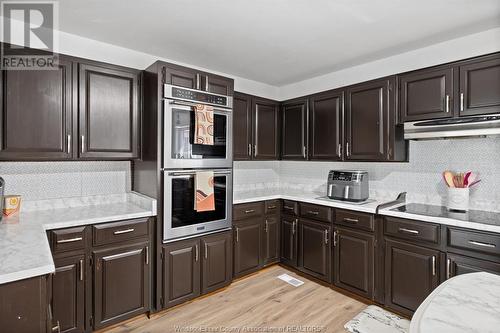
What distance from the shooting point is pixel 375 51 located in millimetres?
2834

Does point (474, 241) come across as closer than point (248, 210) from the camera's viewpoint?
Yes

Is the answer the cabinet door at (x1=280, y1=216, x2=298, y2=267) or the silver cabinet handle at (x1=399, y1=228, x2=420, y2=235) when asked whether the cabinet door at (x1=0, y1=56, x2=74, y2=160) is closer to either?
the cabinet door at (x1=280, y1=216, x2=298, y2=267)

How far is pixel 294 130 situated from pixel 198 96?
154cm

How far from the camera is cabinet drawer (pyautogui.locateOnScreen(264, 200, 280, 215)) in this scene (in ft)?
11.3

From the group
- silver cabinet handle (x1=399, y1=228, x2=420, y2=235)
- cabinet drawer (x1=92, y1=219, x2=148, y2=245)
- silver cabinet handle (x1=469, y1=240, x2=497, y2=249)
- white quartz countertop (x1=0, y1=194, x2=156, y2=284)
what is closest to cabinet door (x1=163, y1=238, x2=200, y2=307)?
cabinet drawer (x1=92, y1=219, x2=148, y2=245)

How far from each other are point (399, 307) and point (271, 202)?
1684 mm

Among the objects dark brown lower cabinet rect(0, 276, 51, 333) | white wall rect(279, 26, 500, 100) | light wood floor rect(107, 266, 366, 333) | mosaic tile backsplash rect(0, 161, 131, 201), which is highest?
white wall rect(279, 26, 500, 100)

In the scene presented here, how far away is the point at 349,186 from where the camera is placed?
9.93ft

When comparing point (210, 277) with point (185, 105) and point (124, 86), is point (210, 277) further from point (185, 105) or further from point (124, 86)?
point (124, 86)

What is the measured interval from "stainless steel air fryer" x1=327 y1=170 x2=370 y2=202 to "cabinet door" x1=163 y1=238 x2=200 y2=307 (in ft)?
5.29

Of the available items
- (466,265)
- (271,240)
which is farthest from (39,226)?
(466,265)

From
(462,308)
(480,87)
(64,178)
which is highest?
(480,87)

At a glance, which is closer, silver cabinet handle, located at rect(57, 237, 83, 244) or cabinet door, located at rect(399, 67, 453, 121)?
silver cabinet handle, located at rect(57, 237, 83, 244)

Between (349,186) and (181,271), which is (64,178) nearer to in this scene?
(181,271)
